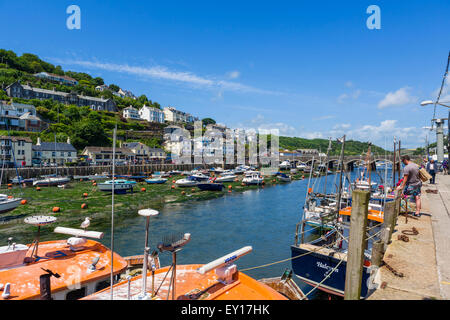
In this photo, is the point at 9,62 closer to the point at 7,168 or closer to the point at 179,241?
the point at 7,168

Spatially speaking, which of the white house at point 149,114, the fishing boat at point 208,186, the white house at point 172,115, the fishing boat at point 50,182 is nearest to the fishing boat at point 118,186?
the fishing boat at point 50,182

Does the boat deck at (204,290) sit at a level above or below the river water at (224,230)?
above

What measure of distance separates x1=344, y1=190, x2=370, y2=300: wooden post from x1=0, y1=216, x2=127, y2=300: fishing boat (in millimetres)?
7977

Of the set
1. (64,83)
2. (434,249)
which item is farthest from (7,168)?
(64,83)

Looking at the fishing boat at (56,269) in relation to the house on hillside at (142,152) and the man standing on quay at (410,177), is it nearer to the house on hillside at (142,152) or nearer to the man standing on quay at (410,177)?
the man standing on quay at (410,177)

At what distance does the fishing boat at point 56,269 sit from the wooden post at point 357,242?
26.2 ft

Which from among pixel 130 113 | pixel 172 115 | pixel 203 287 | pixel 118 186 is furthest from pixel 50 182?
pixel 172 115

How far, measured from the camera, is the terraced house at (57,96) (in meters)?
111

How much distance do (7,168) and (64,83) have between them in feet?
414

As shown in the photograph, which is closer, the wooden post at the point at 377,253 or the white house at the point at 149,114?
the wooden post at the point at 377,253

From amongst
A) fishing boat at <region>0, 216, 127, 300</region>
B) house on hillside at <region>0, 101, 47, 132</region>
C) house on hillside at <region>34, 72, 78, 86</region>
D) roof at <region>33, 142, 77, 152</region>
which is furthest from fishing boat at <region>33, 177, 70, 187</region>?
house on hillside at <region>34, 72, 78, 86</region>

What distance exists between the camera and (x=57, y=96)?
12644 cm

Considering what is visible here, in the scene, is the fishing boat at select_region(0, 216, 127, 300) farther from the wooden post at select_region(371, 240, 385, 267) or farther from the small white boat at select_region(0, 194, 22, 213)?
the small white boat at select_region(0, 194, 22, 213)
